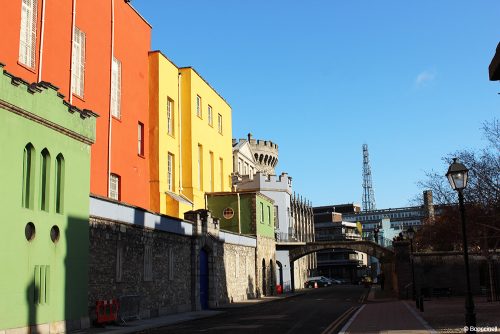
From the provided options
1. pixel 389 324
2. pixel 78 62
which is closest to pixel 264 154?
pixel 78 62

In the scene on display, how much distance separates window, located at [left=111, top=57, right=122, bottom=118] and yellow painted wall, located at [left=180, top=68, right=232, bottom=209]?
8.90 meters

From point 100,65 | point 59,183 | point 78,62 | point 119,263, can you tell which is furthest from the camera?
point 100,65

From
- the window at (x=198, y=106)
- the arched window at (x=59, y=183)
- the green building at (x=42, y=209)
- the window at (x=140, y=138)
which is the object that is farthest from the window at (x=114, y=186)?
the window at (x=198, y=106)

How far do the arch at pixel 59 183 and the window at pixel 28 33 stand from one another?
6.81 metres

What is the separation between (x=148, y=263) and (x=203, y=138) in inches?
762

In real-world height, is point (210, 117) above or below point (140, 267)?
above

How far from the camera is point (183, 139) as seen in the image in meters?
38.5

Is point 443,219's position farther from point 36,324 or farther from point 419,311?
point 36,324

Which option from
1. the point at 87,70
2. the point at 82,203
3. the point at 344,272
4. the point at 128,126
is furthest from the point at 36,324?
the point at 344,272

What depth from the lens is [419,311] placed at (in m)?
22.3

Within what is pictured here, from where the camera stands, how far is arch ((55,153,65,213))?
1695cm

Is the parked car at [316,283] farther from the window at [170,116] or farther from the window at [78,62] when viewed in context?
the window at [78,62]

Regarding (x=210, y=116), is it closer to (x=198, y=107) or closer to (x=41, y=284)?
(x=198, y=107)

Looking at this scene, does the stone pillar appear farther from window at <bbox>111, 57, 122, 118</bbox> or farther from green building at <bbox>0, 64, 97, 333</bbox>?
green building at <bbox>0, 64, 97, 333</bbox>
